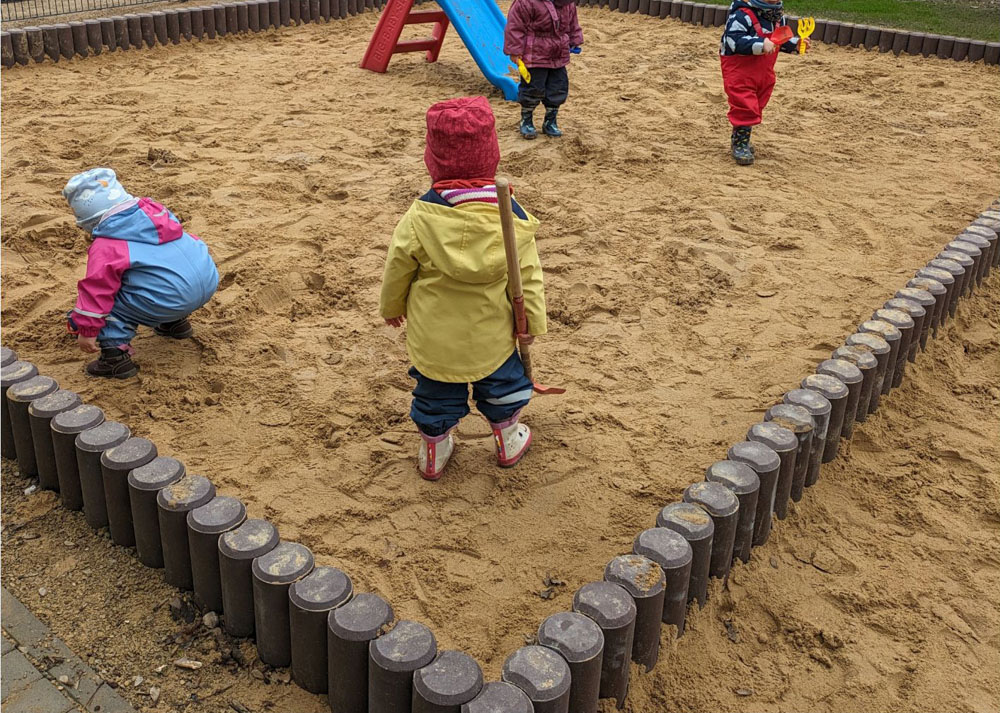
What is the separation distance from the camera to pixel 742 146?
6188 millimetres

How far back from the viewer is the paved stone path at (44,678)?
2439 mm

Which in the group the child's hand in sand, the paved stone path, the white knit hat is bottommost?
the paved stone path

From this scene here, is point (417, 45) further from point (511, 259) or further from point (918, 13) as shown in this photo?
point (511, 259)

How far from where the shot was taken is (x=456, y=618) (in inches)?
106

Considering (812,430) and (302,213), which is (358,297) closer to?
(302,213)

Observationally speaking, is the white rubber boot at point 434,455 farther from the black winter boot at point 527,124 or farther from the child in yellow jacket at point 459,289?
the black winter boot at point 527,124

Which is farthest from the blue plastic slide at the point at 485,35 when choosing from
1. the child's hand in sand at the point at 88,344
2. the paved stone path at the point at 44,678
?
the paved stone path at the point at 44,678

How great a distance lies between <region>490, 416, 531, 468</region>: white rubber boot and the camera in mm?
3238

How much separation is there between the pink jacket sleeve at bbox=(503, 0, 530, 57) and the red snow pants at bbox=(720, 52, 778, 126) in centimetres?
Answer: 133

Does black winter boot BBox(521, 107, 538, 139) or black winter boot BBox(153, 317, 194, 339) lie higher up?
black winter boot BBox(521, 107, 538, 139)

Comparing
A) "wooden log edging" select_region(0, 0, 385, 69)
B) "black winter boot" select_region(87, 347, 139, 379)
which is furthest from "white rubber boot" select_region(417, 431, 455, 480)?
"wooden log edging" select_region(0, 0, 385, 69)

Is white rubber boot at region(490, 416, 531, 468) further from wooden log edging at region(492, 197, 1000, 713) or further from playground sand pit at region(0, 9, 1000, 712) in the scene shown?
wooden log edging at region(492, 197, 1000, 713)

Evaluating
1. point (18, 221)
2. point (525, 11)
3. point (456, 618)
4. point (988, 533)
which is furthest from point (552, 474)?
point (525, 11)

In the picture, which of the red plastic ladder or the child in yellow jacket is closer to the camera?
the child in yellow jacket
